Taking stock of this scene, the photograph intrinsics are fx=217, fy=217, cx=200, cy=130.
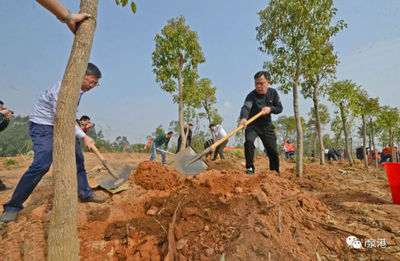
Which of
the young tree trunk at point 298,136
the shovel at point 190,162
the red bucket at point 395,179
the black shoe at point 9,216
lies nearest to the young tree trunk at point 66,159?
the black shoe at point 9,216

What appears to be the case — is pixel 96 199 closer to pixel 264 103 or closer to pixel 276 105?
pixel 264 103

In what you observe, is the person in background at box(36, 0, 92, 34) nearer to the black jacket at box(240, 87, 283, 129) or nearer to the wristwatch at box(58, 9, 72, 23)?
the wristwatch at box(58, 9, 72, 23)

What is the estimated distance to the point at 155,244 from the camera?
6.41ft

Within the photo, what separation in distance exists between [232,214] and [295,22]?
5011 mm

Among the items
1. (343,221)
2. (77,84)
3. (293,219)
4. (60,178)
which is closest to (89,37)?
(77,84)

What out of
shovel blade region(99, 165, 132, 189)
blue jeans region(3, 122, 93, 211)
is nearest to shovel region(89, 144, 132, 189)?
shovel blade region(99, 165, 132, 189)

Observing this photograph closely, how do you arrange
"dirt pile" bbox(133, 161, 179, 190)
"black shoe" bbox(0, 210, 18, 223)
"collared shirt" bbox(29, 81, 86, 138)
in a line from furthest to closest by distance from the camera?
"dirt pile" bbox(133, 161, 179, 190), "collared shirt" bbox(29, 81, 86, 138), "black shoe" bbox(0, 210, 18, 223)

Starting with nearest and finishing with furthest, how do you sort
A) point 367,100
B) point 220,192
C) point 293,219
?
point 293,219
point 220,192
point 367,100

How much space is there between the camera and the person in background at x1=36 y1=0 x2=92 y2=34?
141 centimetres

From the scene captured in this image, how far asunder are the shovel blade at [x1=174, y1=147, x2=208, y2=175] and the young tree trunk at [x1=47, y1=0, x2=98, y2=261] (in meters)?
1.44

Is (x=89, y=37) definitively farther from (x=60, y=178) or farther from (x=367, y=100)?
(x=367, y=100)

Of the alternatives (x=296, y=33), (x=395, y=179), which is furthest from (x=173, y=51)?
(x=395, y=179)

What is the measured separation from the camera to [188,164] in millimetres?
2885

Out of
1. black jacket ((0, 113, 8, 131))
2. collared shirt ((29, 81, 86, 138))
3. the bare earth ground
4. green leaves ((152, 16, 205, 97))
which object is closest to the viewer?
the bare earth ground
